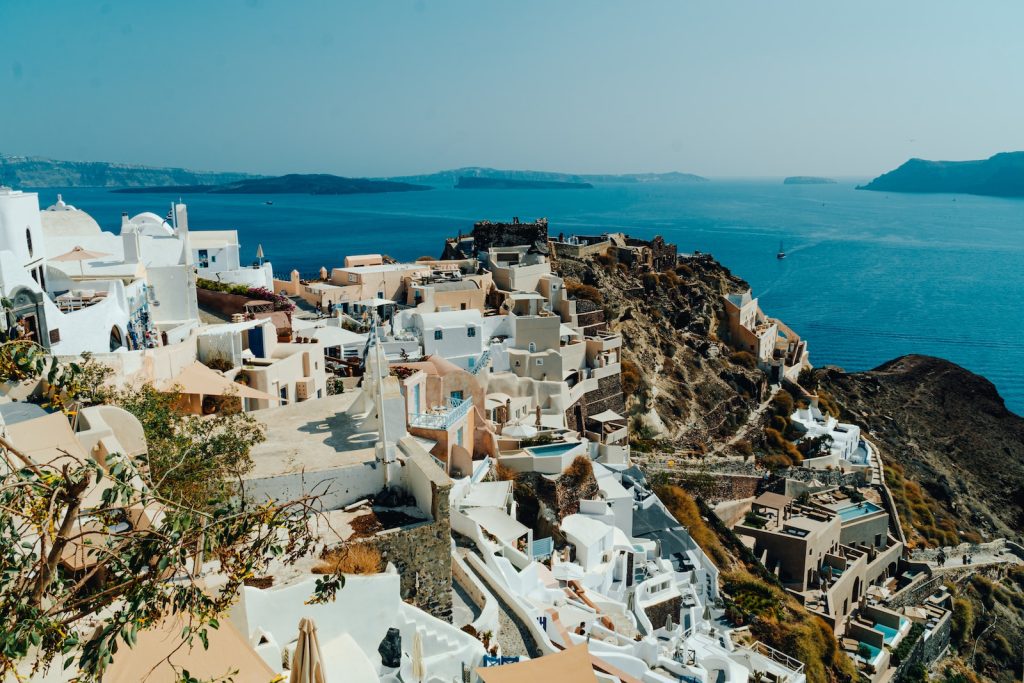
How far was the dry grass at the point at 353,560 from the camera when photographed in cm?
895

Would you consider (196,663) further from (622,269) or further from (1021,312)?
(1021,312)

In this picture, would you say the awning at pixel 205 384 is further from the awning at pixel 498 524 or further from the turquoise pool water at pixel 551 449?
the turquoise pool water at pixel 551 449

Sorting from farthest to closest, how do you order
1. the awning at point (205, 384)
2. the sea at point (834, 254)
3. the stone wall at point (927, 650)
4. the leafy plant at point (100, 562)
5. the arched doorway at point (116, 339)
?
the sea at point (834, 254) < the stone wall at point (927, 650) < the arched doorway at point (116, 339) < the awning at point (205, 384) < the leafy plant at point (100, 562)

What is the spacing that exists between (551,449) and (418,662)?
10592mm

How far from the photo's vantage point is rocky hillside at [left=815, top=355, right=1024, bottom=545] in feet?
120

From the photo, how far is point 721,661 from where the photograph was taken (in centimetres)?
1504

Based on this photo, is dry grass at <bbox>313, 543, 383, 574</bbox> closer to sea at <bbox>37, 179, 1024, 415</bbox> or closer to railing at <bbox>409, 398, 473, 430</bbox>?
railing at <bbox>409, 398, 473, 430</bbox>

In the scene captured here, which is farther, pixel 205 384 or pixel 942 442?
pixel 942 442

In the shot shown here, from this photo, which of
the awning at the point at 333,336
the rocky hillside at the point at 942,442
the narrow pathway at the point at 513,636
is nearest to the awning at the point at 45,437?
the narrow pathway at the point at 513,636

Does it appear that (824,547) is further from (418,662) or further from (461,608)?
(418,662)

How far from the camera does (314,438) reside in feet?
38.1

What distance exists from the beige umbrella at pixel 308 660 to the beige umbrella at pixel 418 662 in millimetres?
2499

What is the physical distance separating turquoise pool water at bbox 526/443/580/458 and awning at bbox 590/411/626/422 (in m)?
8.53

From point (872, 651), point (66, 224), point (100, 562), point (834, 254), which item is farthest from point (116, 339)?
point (834, 254)
